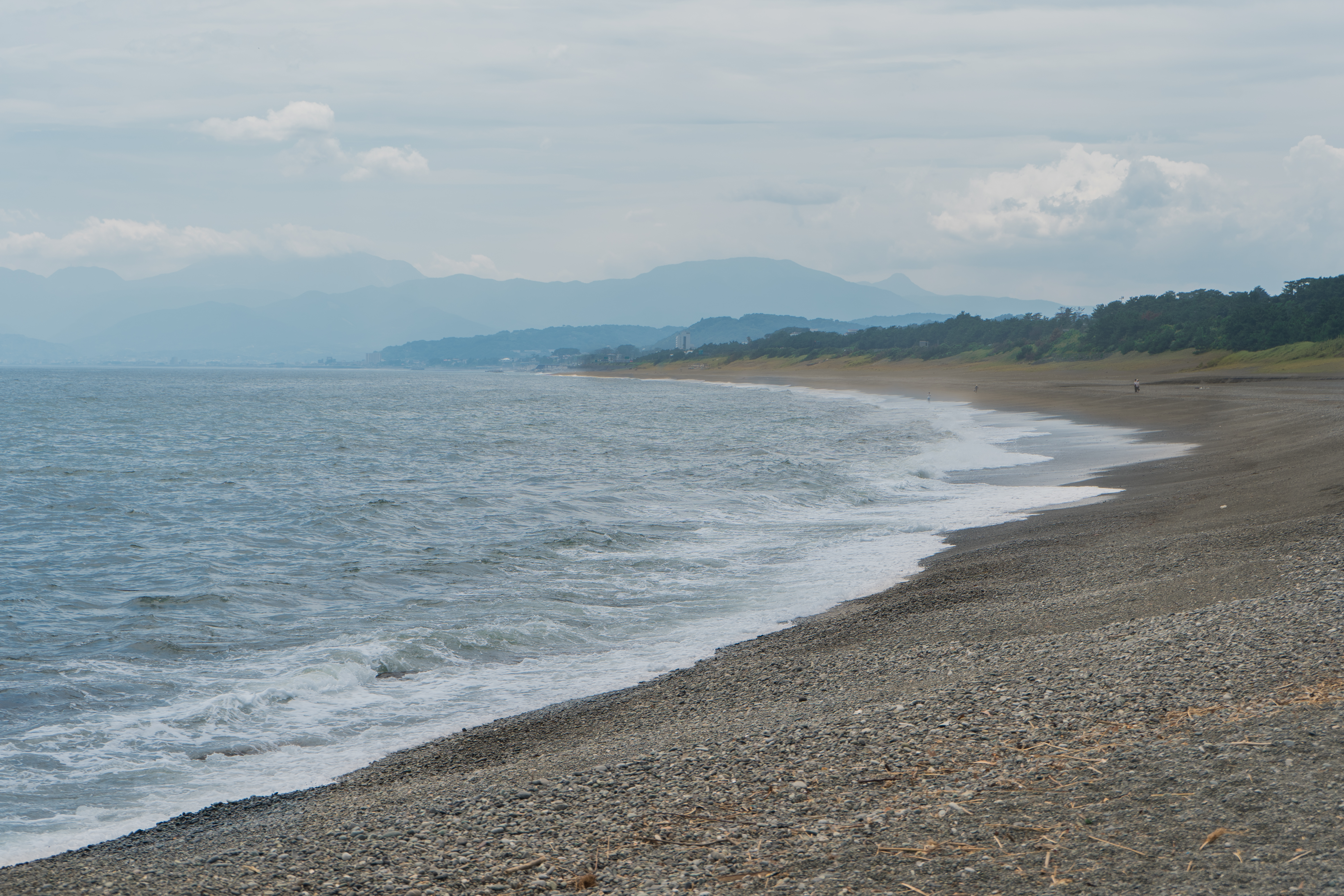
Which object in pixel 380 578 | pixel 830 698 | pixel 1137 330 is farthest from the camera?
pixel 1137 330

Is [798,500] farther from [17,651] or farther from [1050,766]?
[1050,766]

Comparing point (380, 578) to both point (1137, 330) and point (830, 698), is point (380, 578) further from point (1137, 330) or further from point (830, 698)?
point (1137, 330)

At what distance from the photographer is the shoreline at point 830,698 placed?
5555 millimetres

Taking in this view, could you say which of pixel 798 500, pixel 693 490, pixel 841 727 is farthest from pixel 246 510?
pixel 841 727

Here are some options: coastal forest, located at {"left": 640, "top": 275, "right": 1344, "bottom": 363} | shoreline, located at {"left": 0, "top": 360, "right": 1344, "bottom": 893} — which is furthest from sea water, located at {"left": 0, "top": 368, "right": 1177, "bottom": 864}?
coastal forest, located at {"left": 640, "top": 275, "right": 1344, "bottom": 363}

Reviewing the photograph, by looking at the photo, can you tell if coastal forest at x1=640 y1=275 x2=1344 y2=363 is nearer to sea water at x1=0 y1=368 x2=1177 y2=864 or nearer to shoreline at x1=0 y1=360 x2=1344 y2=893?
sea water at x1=0 y1=368 x2=1177 y2=864

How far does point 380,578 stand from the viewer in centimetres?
1789

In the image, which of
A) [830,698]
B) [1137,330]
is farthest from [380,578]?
[1137,330]

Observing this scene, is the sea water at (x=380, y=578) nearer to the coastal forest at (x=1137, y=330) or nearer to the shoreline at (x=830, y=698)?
the shoreline at (x=830, y=698)

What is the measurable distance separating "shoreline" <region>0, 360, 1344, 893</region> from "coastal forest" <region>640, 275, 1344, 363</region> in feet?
249

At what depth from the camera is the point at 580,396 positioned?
115688 millimetres

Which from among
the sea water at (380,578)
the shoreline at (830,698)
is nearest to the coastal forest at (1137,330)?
the sea water at (380,578)

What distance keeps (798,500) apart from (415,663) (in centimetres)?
1542

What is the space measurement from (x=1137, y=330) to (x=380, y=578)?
106624 millimetres
